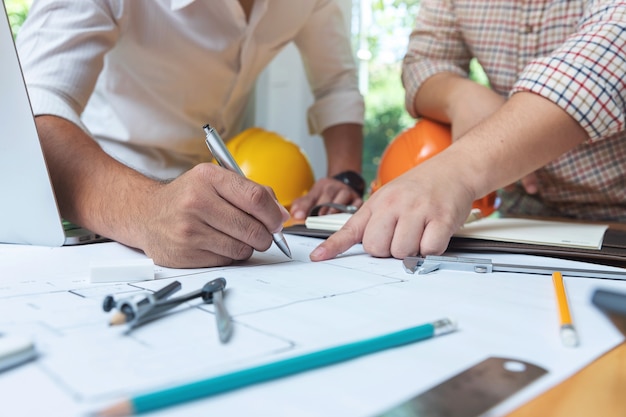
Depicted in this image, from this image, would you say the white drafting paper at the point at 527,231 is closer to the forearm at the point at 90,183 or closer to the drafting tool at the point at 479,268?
the drafting tool at the point at 479,268

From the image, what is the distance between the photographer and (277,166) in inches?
49.3

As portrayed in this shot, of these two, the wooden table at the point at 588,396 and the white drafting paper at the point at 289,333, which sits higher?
the white drafting paper at the point at 289,333

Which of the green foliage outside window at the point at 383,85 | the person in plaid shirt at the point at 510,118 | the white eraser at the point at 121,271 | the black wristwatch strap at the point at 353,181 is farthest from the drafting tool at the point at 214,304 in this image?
the green foliage outside window at the point at 383,85

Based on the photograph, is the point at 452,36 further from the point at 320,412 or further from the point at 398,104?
the point at 320,412

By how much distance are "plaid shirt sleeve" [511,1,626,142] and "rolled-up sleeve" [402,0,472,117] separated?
0.43 m

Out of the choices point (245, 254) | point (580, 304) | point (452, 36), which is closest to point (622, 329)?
point (580, 304)

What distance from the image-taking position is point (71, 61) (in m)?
0.96

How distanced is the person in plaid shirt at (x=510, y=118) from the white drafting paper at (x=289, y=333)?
9cm

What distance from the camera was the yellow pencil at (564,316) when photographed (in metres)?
0.39

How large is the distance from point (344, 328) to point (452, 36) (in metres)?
1.07

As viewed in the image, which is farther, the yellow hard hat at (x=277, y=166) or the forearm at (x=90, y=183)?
the yellow hard hat at (x=277, y=166)

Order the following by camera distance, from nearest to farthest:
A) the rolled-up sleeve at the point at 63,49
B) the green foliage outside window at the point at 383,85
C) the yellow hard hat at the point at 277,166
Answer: the rolled-up sleeve at the point at 63,49 < the yellow hard hat at the point at 277,166 < the green foliage outside window at the point at 383,85

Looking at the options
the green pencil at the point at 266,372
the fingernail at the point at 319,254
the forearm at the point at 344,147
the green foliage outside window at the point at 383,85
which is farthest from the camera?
the green foliage outside window at the point at 383,85

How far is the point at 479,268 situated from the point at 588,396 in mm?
284
